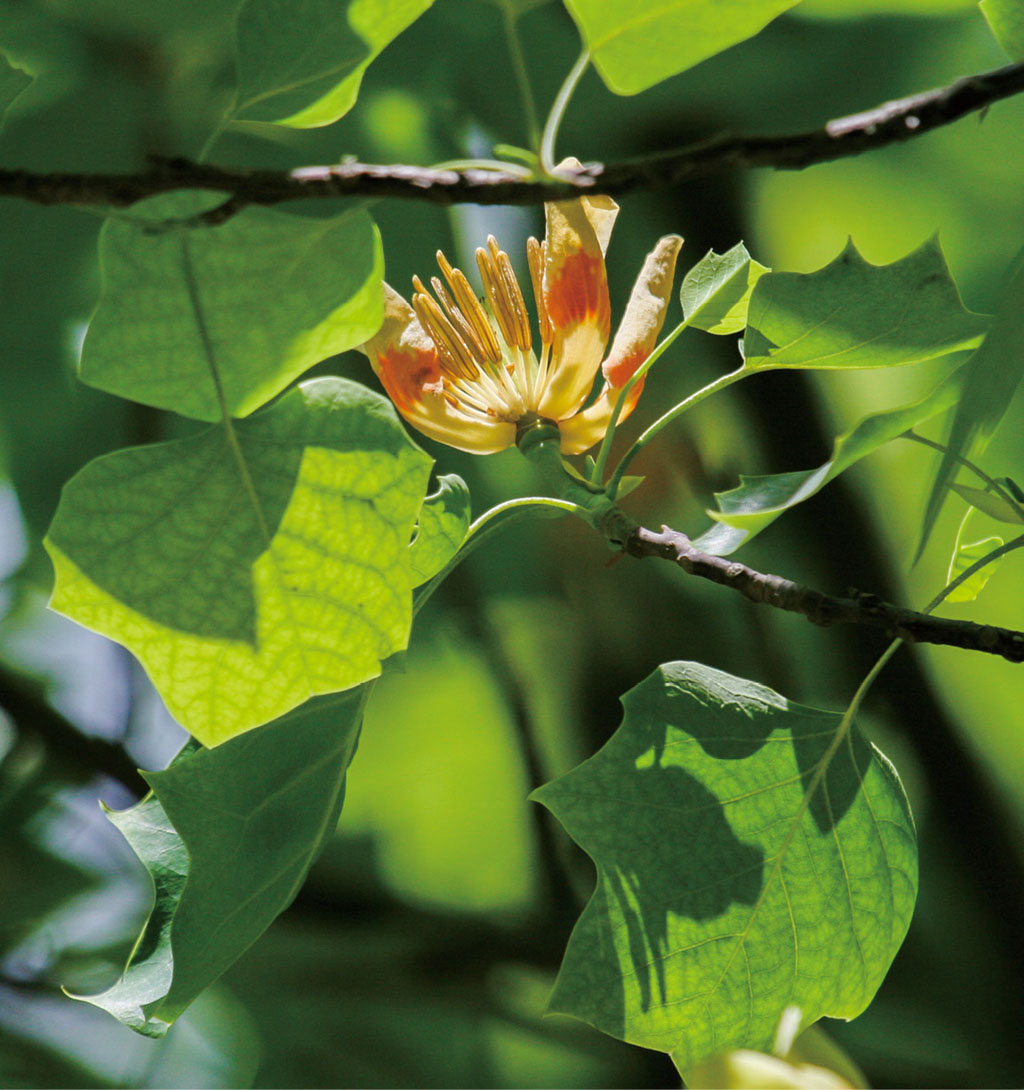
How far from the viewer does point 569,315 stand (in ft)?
1.71

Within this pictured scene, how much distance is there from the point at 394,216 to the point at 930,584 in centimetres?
97

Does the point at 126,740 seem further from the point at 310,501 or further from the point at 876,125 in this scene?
the point at 876,125

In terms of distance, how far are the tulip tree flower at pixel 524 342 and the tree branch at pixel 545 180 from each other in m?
0.24

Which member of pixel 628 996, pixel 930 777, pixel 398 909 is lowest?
pixel 398 909

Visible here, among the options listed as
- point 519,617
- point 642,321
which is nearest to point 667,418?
point 642,321

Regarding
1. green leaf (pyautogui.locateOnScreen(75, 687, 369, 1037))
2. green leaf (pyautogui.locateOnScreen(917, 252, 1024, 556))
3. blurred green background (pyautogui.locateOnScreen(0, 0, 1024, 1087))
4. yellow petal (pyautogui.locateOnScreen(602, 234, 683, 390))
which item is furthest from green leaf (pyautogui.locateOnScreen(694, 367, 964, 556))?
blurred green background (pyautogui.locateOnScreen(0, 0, 1024, 1087))

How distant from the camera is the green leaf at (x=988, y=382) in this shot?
0.42 metres

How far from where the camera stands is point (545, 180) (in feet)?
0.89

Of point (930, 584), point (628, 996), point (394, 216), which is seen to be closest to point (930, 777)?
point (930, 584)

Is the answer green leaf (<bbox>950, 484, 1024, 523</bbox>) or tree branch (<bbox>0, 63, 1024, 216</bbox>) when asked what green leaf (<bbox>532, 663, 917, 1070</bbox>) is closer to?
green leaf (<bbox>950, 484, 1024, 523</bbox>)

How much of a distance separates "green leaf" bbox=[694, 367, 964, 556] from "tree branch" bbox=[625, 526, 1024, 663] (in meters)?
0.01

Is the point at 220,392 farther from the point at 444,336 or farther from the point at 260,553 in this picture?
the point at 444,336

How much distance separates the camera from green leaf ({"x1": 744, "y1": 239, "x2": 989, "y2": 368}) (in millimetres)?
439

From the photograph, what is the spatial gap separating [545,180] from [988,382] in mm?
259
